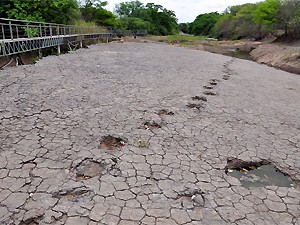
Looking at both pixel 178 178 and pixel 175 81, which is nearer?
pixel 178 178

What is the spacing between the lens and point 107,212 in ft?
8.05

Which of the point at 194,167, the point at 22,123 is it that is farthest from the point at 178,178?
the point at 22,123

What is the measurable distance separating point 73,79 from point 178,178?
219 inches

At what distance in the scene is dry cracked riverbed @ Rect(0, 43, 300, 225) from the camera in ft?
8.29

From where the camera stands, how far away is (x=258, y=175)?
3.37 metres

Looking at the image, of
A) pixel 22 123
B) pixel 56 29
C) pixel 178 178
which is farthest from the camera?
pixel 56 29

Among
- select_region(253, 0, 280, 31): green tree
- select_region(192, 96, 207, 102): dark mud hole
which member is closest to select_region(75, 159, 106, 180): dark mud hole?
select_region(192, 96, 207, 102): dark mud hole

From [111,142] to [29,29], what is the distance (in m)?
9.89

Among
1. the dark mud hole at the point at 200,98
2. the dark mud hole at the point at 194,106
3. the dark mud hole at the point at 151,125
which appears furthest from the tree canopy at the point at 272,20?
the dark mud hole at the point at 151,125

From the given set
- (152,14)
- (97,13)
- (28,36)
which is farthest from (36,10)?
(152,14)

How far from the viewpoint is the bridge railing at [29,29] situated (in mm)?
9641

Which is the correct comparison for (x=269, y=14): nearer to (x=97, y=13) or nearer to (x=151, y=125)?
(x=97, y=13)

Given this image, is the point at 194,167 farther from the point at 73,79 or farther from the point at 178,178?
the point at 73,79

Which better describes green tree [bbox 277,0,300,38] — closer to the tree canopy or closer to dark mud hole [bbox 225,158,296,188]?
the tree canopy
